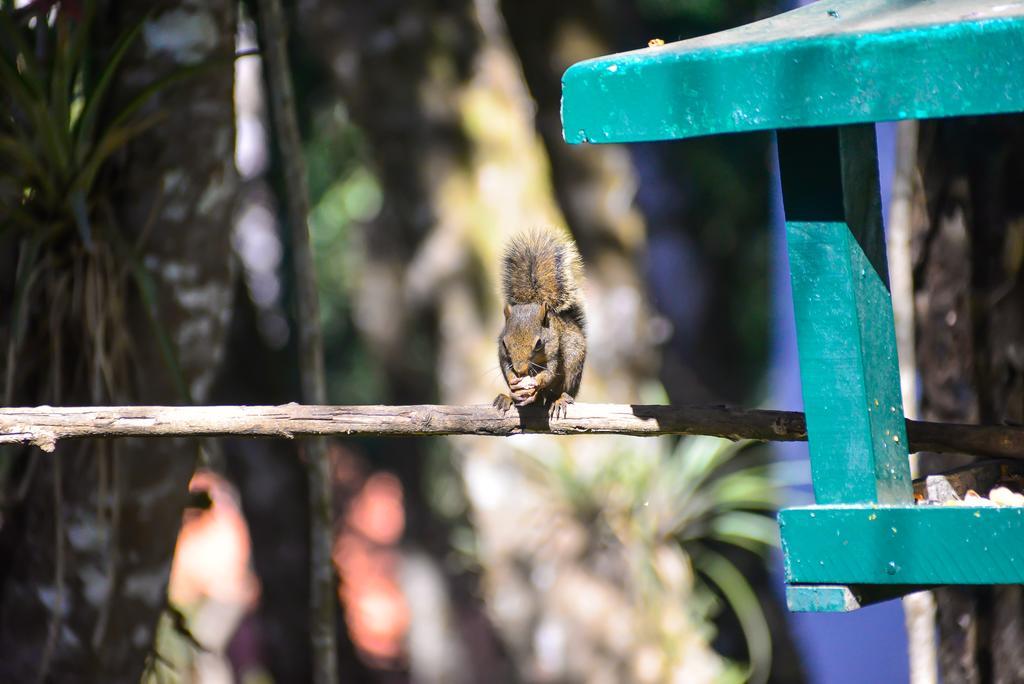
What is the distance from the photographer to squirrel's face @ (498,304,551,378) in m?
3.22

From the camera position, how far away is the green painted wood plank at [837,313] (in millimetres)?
2092

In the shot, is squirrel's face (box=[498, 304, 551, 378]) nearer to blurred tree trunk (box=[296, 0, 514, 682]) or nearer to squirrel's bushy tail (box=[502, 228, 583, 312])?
squirrel's bushy tail (box=[502, 228, 583, 312])

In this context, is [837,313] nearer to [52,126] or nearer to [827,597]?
[827,597]

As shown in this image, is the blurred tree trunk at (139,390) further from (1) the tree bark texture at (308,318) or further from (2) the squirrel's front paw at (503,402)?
(2) the squirrel's front paw at (503,402)

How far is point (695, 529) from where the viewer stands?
215 inches

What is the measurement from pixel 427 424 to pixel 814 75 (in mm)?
963

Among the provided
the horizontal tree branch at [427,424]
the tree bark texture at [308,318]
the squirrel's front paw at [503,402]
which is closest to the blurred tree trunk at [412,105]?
the tree bark texture at [308,318]

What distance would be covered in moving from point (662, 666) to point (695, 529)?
621 mm

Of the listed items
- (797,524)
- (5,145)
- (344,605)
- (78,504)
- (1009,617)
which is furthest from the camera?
(344,605)

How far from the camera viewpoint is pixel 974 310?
3551 millimetres

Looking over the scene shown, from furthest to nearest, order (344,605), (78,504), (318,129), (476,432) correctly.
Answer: (318,129), (344,605), (78,504), (476,432)

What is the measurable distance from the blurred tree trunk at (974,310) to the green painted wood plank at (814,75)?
59.5 inches

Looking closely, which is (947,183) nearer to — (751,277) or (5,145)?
(5,145)

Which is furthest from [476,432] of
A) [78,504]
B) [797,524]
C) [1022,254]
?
[1022,254]
